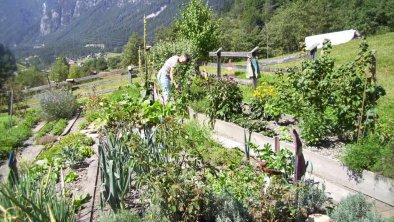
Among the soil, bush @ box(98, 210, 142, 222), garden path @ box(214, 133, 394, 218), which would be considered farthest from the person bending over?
bush @ box(98, 210, 142, 222)

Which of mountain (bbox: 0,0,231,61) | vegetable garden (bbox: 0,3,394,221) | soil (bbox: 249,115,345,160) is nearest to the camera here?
vegetable garden (bbox: 0,3,394,221)

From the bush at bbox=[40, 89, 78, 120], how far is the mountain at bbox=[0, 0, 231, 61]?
282 centimetres

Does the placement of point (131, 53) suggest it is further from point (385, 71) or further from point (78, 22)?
point (78, 22)

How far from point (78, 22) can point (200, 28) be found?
10772 centimetres

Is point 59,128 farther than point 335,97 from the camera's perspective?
Yes

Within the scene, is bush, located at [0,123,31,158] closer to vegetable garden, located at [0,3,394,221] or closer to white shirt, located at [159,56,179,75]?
vegetable garden, located at [0,3,394,221]

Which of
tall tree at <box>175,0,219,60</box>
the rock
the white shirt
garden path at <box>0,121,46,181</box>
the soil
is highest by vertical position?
tall tree at <box>175,0,219,60</box>

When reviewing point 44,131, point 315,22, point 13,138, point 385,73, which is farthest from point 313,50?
point 315,22

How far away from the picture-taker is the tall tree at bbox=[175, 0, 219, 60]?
66.2 feet

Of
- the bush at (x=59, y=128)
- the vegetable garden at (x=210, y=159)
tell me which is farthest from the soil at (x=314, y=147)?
the bush at (x=59, y=128)

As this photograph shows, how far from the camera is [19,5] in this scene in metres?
19.8

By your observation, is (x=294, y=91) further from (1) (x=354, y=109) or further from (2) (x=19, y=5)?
(2) (x=19, y=5)

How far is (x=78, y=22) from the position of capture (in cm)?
11812

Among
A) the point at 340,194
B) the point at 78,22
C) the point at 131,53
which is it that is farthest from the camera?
the point at 78,22
